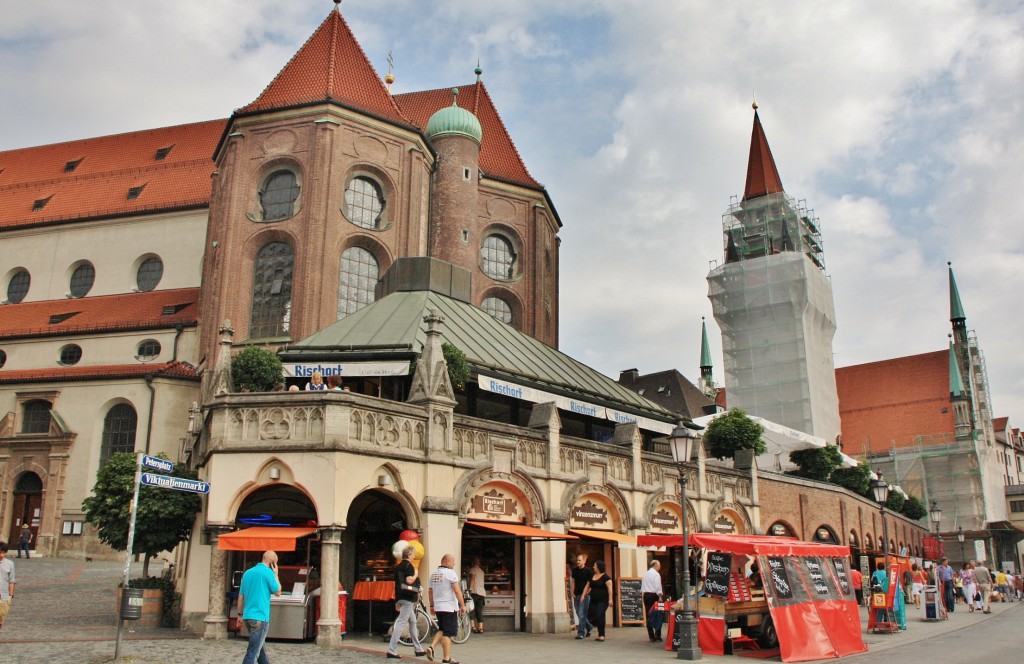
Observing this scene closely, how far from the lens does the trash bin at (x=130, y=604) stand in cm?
1164

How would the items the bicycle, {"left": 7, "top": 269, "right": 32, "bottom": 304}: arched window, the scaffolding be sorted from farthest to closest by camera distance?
the scaffolding, {"left": 7, "top": 269, "right": 32, "bottom": 304}: arched window, the bicycle

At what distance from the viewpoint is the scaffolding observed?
57.6m

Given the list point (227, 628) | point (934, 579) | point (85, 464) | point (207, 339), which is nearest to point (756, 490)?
point (934, 579)

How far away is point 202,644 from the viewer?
1492 centimetres

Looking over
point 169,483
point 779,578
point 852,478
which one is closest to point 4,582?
point 169,483

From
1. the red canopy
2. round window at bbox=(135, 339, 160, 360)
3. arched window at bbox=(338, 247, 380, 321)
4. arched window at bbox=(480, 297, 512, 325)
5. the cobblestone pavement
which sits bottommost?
the cobblestone pavement

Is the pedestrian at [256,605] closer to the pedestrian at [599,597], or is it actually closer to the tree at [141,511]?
the pedestrian at [599,597]

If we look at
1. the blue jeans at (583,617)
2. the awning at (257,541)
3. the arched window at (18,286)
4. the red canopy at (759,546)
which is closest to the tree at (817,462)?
the red canopy at (759,546)

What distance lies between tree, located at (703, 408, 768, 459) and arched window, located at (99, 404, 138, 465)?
950 inches

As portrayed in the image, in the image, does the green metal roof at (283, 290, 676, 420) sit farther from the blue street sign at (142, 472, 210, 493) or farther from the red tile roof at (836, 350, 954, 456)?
the red tile roof at (836, 350, 954, 456)

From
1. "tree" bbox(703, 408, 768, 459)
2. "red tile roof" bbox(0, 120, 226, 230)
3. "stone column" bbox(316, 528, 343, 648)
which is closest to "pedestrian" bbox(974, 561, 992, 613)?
"tree" bbox(703, 408, 768, 459)

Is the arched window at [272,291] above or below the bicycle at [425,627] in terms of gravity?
above

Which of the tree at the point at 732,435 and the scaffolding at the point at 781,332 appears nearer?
the tree at the point at 732,435

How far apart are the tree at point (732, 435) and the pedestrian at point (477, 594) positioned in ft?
61.0
